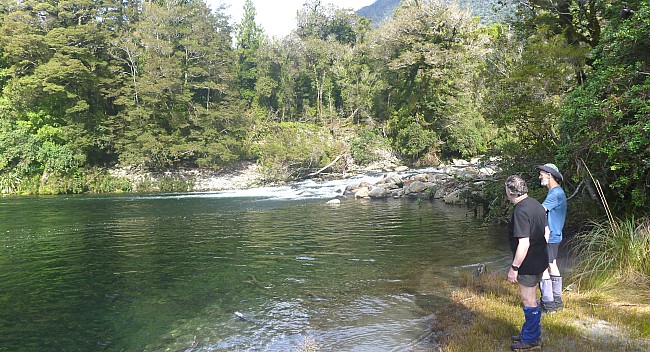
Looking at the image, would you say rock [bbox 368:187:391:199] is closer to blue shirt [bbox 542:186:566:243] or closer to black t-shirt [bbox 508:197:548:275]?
blue shirt [bbox 542:186:566:243]

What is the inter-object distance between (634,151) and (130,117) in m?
→ 38.9

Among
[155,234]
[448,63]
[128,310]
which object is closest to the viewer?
[128,310]

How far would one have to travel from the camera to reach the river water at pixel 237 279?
6359 mm

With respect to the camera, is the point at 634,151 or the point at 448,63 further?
the point at 448,63

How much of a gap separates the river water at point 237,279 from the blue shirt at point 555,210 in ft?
7.53

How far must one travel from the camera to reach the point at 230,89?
43.5 meters

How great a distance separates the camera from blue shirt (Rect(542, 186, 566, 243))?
5621mm

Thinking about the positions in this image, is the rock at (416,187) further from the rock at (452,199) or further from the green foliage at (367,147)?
the green foliage at (367,147)

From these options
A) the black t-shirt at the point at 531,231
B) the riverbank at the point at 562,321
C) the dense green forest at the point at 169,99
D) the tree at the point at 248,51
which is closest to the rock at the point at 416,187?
the dense green forest at the point at 169,99

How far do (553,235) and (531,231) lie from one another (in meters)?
1.48

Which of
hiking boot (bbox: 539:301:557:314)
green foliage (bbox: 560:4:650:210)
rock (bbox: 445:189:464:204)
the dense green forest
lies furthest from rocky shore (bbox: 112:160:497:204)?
hiking boot (bbox: 539:301:557:314)

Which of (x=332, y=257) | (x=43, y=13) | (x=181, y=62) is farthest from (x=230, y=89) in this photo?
(x=332, y=257)

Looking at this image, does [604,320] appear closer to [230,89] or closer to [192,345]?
[192,345]

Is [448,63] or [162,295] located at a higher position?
[448,63]
